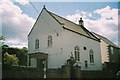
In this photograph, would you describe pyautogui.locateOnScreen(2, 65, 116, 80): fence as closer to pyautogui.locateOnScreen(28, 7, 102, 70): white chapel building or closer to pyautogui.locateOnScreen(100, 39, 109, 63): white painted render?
pyautogui.locateOnScreen(28, 7, 102, 70): white chapel building

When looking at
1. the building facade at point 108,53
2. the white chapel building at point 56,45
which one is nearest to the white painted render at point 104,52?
the building facade at point 108,53

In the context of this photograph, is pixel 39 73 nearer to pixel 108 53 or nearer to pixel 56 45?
pixel 56 45

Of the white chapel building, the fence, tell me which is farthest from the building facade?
the fence

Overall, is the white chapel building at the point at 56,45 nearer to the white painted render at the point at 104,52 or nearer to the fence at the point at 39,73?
the white painted render at the point at 104,52

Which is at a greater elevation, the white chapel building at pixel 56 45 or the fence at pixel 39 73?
the white chapel building at pixel 56 45

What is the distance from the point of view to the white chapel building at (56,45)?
77.0 ft

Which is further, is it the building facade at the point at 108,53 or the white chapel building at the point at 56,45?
the building facade at the point at 108,53

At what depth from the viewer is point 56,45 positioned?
77.9 feet

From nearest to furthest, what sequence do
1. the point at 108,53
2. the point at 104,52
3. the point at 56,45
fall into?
the point at 56,45 → the point at 104,52 → the point at 108,53

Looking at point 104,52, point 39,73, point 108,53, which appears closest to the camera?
point 39,73

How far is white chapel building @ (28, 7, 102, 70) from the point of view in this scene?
77.0 ft

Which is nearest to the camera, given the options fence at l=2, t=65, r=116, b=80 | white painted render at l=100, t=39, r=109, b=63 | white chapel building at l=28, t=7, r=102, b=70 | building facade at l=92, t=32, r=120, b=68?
fence at l=2, t=65, r=116, b=80

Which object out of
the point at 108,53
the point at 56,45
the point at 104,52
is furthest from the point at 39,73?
the point at 108,53

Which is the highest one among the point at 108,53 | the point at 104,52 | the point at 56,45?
the point at 56,45
